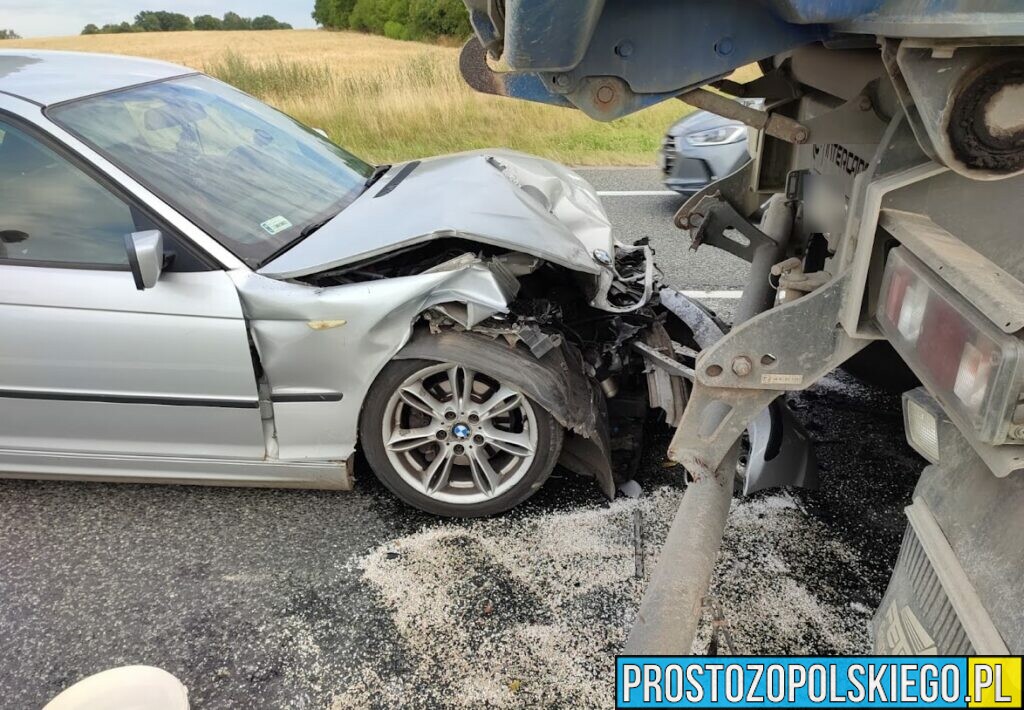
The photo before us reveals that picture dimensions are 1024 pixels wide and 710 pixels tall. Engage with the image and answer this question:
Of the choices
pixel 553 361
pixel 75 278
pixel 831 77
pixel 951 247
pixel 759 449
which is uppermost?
pixel 831 77

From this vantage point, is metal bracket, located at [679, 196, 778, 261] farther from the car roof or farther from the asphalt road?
the car roof

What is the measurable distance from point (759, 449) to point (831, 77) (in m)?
1.25

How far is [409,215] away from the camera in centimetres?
269

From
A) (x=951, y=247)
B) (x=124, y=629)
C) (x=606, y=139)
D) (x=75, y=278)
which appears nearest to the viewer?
(x=951, y=247)

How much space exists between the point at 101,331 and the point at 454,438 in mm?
1246

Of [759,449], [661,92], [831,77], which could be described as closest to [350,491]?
[759,449]

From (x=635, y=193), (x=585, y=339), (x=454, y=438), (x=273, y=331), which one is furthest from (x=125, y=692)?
(x=635, y=193)

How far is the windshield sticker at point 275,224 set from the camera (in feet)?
8.79

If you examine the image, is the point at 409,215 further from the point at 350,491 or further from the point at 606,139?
the point at 606,139

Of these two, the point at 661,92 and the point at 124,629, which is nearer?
the point at 661,92

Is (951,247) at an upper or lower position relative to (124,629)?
upper

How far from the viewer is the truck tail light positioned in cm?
110

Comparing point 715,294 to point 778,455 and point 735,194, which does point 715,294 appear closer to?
point 735,194

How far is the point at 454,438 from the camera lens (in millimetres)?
2633
